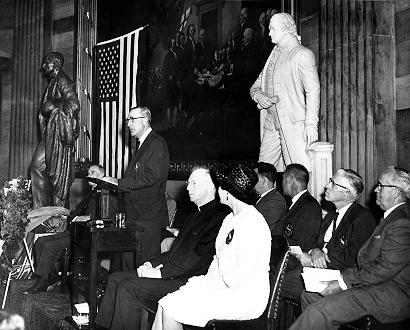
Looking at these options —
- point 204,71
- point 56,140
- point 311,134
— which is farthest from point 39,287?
point 204,71

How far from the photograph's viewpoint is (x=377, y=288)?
3.50 m

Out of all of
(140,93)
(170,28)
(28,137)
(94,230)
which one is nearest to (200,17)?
(170,28)

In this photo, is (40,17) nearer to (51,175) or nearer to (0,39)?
(0,39)

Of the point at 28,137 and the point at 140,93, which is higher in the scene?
the point at 140,93

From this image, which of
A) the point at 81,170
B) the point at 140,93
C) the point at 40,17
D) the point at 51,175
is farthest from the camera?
the point at 40,17

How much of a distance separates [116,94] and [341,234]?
21.7 ft

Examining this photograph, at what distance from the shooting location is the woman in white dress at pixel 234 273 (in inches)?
125

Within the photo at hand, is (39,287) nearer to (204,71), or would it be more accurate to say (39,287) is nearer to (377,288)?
(377,288)

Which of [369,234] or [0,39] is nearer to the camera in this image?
[369,234]

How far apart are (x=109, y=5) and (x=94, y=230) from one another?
24.2 ft

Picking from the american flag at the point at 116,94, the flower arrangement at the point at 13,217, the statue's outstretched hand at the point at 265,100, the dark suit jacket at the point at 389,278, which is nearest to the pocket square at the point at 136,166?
the statue's outstretched hand at the point at 265,100

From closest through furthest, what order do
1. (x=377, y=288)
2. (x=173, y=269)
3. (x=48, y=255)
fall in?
(x=377, y=288), (x=173, y=269), (x=48, y=255)

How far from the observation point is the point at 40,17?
11.0m

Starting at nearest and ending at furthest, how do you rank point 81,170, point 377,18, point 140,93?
1. point 377,18
2. point 140,93
3. point 81,170
